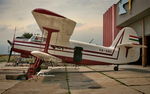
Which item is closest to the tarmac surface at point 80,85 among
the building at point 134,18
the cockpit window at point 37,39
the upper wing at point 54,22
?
the upper wing at point 54,22

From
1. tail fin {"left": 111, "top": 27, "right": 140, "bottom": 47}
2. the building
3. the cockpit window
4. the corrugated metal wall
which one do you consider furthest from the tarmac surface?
the corrugated metal wall

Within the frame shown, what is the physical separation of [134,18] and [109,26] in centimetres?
972

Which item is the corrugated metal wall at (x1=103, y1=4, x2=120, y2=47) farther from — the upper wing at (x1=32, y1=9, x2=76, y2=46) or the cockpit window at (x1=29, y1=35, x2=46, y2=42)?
the upper wing at (x1=32, y1=9, x2=76, y2=46)

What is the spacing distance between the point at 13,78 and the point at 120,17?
70.7 feet

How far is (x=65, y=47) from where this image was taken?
558 inches

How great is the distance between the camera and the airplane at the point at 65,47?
10328mm

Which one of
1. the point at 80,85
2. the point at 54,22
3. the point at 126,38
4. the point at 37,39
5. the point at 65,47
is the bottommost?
the point at 80,85

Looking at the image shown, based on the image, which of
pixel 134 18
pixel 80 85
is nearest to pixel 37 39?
pixel 80 85

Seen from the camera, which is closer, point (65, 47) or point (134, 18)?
A: point (65, 47)

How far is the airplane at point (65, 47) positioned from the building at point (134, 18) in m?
6.79

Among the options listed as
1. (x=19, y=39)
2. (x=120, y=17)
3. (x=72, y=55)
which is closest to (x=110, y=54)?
(x=72, y=55)

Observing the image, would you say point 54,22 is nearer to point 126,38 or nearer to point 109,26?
point 126,38

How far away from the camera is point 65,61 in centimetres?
1431

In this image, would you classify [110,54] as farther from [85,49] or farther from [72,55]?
[72,55]
